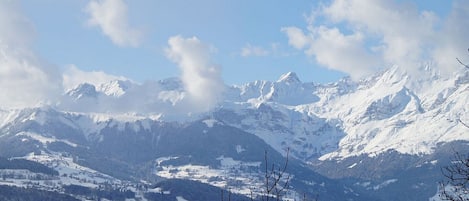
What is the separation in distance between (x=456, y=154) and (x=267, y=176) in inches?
203

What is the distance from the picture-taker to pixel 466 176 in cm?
1510

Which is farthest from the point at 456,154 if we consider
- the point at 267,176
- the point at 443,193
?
the point at 267,176

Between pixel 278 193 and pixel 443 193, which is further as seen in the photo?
pixel 443 193

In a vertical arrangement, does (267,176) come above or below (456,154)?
below

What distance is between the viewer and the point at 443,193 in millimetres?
16094

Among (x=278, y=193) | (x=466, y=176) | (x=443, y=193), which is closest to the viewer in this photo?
(x=278, y=193)

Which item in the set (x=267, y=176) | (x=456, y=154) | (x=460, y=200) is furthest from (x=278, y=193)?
(x=456, y=154)

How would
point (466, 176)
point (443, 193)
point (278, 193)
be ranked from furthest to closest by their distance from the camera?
point (443, 193) → point (466, 176) → point (278, 193)

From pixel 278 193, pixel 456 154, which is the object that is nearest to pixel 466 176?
pixel 456 154

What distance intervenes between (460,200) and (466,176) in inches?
21.9

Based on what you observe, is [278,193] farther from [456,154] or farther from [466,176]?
[456,154]

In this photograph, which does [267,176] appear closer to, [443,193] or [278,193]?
[278,193]

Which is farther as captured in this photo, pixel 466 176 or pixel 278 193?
pixel 466 176

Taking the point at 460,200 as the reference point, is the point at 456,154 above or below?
above
